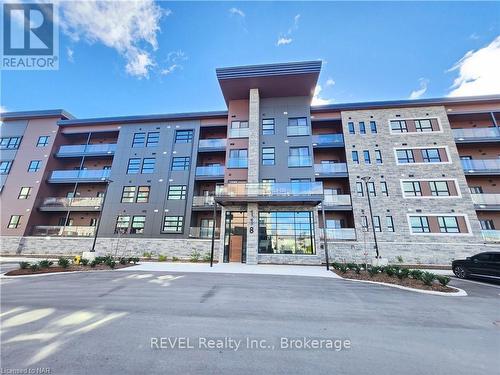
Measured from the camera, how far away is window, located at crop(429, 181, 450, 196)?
1839 cm

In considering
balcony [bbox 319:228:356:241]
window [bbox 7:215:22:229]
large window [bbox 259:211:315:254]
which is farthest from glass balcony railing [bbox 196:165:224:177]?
window [bbox 7:215:22:229]

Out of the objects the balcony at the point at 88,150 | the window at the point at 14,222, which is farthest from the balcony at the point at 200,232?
the window at the point at 14,222

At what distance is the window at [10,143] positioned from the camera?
2370 centimetres

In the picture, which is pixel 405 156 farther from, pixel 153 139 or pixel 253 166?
pixel 153 139

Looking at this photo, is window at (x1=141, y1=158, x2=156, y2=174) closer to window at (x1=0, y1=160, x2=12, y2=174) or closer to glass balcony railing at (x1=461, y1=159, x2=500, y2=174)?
window at (x1=0, y1=160, x2=12, y2=174)

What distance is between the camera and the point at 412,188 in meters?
18.9

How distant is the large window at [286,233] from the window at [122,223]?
1326 cm

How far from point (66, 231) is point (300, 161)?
78.0 feet

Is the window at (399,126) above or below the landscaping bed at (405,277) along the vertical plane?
above

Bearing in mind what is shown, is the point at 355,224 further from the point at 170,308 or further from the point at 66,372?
the point at 66,372

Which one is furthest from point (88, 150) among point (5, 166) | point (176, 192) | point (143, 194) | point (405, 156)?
point (405, 156)

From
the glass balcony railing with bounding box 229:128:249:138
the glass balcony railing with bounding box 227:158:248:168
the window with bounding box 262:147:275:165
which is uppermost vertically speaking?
the glass balcony railing with bounding box 229:128:249:138

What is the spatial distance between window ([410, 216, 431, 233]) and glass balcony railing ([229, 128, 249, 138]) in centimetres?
1694

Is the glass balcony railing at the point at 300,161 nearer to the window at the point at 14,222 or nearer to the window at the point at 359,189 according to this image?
the window at the point at 359,189
